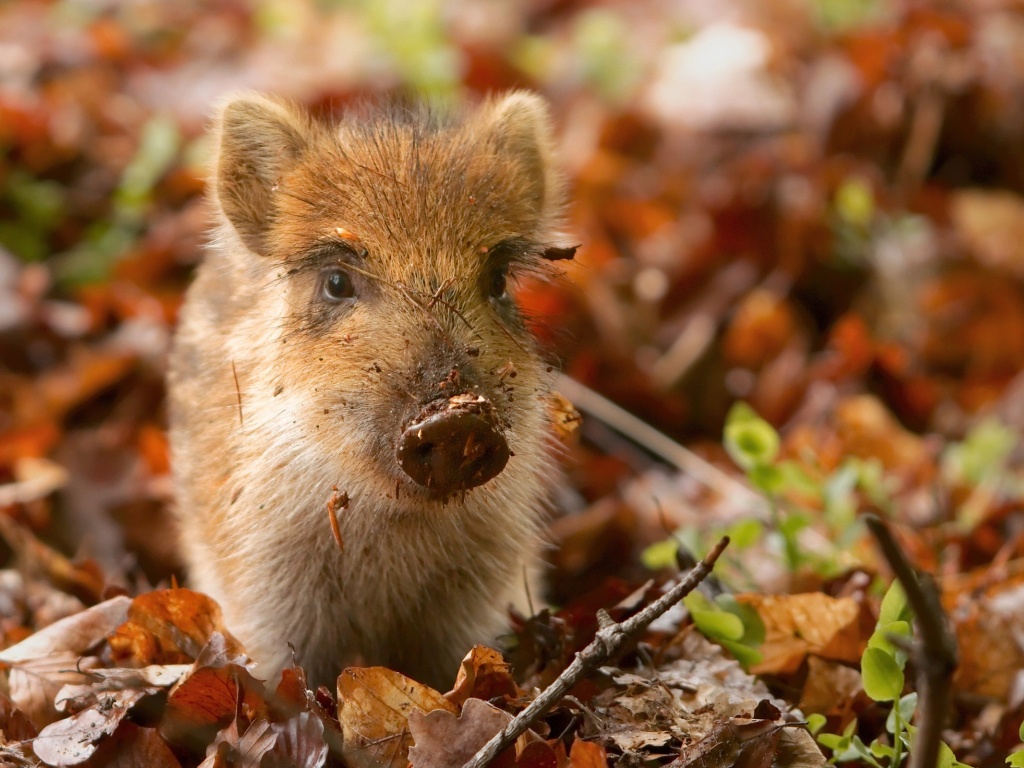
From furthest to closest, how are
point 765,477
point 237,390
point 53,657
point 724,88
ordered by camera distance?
1. point 724,88
2. point 765,477
3. point 237,390
4. point 53,657

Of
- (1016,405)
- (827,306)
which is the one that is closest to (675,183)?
(827,306)

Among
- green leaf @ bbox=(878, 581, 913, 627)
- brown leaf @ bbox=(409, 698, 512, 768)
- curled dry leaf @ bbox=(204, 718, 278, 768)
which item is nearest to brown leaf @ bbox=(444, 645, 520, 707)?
brown leaf @ bbox=(409, 698, 512, 768)

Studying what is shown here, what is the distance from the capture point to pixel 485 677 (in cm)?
310

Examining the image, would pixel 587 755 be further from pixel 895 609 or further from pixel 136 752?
pixel 136 752

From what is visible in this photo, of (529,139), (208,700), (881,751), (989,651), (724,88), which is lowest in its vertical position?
(989,651)

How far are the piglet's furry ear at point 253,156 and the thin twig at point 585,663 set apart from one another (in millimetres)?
1802

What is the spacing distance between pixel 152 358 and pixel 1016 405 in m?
4.52

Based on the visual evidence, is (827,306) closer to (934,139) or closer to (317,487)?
(934,139)

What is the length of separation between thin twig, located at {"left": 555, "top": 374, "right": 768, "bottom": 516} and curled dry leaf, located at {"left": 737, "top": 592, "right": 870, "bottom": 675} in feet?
7.15

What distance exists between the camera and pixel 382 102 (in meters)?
4.42

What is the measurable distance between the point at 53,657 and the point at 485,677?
4.23 feet

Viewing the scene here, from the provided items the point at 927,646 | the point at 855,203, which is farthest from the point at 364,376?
the point at 855,203

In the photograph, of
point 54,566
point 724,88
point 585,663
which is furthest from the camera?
point 724,88

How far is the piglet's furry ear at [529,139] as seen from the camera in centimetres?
394
